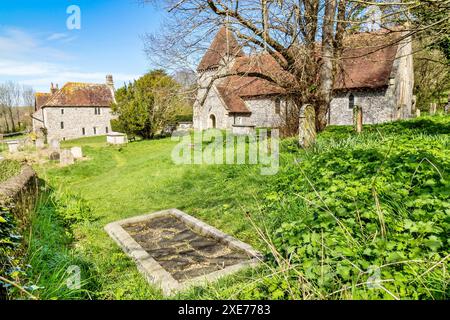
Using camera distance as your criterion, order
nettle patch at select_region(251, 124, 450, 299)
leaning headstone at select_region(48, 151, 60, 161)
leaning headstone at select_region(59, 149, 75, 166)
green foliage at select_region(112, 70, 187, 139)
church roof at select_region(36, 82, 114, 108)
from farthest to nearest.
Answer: church roof at select_region(36, 82, 114, 108) → green foliage at select_region(112, 70, 187, 139) → leaning headstone at select_region(48, 151, 60, 161) → leaning headstone at select_region(59, 149, 75, 166) → nettle patch at select_region(251, 124, 450, 299)

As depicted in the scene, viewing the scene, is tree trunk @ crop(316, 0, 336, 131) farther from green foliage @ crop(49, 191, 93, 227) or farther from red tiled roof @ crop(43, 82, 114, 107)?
red tiled roof @ crop(43, 82, 114, 107)

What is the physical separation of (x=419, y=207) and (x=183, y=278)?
10.7ft

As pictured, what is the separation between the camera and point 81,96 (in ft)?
142

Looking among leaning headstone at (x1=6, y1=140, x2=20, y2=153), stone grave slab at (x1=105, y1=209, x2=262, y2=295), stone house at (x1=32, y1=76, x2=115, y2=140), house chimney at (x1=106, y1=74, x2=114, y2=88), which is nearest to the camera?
stone grave slab at (x1=105, y1=209, x2=262, y2=295)

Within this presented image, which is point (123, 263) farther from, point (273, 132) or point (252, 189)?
point (273, 132)

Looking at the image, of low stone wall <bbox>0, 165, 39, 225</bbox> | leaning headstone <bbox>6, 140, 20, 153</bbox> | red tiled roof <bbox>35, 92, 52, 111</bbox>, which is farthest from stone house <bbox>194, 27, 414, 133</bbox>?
red tiled roof <bbox>35, 92, 52, 111</bbox>

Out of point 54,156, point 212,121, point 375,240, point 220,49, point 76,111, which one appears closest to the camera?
point 375,240

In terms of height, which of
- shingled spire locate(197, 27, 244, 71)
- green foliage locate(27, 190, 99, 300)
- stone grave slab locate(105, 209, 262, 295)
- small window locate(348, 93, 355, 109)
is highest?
shingled spire locate(197, 27, 244, 71)

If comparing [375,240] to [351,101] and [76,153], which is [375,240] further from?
[351,101]

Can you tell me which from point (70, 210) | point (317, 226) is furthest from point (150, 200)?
point (317, 226)

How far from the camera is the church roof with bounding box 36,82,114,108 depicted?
4228 cm

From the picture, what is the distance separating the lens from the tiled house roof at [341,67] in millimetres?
11500

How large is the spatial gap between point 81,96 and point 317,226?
47.1 metres

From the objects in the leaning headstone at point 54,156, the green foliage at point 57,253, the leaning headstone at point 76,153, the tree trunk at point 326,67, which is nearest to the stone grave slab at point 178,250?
the green foliage at point 57,253
